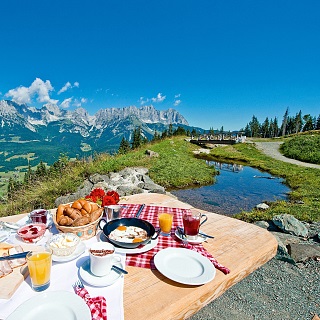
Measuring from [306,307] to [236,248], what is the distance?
4.78 ft

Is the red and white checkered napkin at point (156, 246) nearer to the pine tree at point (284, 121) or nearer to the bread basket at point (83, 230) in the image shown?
the bread basket at point (83, 230)

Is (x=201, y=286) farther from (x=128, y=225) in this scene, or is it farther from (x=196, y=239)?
(x=128, y=225)

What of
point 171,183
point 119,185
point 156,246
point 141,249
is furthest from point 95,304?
point 171,183

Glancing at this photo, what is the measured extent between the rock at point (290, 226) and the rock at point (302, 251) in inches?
17.4

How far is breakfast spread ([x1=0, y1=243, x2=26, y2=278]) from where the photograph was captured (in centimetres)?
103

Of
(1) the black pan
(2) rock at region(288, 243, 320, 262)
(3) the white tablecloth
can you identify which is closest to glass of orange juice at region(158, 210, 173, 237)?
(1) the black pan

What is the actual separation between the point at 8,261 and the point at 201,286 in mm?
1029

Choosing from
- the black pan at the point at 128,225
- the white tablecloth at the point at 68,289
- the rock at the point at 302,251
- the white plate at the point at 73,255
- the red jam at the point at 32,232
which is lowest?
the rock at the point at 302,251

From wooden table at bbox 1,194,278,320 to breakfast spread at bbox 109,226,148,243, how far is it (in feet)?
0.79

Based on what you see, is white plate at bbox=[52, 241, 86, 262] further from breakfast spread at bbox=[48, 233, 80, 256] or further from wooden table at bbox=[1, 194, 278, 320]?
wooden table at bbox=[1, 194, 278, 320]

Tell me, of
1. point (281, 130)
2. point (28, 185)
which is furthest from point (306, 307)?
point (281, 130)

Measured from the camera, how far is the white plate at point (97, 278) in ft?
3.30

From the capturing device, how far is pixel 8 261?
110 cm

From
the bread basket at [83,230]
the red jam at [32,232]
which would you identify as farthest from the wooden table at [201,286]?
the red jam at [32,232]
